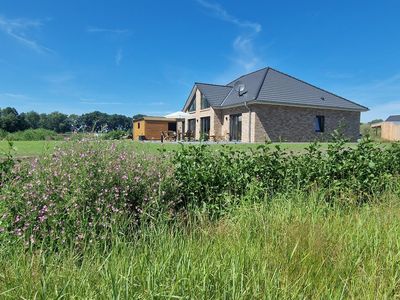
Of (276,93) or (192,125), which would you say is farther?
(192,125)

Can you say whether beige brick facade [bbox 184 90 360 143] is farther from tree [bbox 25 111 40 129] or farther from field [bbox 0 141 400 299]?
tree [bbox 25 111 40 129]

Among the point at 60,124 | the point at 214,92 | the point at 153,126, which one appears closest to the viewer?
the point at 60,124

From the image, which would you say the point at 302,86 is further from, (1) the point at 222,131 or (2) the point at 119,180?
(2) the point at 119,180

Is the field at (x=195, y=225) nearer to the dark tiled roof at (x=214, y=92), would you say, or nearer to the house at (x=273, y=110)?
the house at (x=273, y=110)

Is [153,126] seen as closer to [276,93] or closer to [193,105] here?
[193,105]

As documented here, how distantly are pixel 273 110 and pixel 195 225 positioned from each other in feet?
74.5

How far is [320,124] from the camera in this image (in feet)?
87.6

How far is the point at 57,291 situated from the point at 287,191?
2.92 m

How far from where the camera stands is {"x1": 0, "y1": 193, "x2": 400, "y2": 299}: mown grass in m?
2.01

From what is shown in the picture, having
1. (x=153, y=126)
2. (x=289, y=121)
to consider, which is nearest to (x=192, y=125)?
(x=153, y=126)

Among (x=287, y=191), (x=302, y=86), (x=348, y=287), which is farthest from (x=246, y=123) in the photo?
(x=348, y=287)

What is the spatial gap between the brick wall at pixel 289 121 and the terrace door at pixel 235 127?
2222 millimetres

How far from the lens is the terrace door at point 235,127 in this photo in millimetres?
26331

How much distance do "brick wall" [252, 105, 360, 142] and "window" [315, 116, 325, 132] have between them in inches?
10.8
